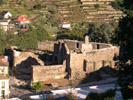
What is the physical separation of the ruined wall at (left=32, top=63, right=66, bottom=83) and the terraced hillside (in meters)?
42.8

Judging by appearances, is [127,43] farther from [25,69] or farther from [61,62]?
[25,69]

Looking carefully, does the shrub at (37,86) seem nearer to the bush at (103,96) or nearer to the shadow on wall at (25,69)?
the shadow on wall at (25,69)

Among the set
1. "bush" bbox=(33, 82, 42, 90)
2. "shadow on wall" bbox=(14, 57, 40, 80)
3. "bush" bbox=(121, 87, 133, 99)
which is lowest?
"bush" bbox=(33, 82, 42, 90)

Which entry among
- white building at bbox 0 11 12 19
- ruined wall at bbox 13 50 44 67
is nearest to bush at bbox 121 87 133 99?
ruined wall at bbox 13 50 44 67

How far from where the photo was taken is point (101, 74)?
3156 centimetres

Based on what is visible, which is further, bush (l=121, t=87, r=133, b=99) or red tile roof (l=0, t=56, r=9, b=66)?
red tile roof (l=0, t=56, r=9, b=66)

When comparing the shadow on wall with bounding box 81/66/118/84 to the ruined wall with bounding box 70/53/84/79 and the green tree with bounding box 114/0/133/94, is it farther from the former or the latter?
the green tree with bounding box 114/0/133/94

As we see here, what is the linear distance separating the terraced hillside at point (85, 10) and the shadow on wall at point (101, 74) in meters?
40.6

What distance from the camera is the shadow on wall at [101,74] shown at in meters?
30.5

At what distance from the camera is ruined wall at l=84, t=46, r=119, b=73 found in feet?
103

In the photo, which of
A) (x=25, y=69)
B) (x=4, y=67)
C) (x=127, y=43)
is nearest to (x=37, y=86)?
(x=25, y=69)

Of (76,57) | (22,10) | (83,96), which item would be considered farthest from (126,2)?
(22,10)

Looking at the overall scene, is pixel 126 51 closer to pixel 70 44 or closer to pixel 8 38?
pixel 70 44

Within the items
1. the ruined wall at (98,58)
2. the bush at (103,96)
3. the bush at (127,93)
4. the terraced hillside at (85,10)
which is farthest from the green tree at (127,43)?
the terraced hillside at (85,10)
